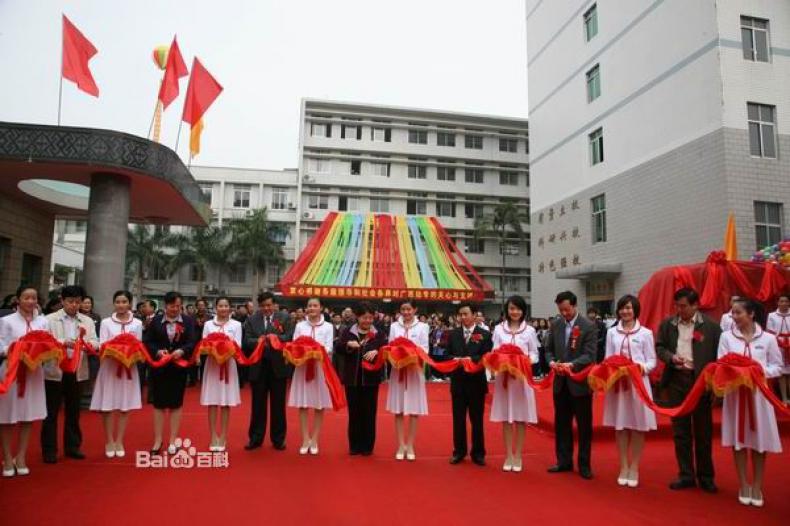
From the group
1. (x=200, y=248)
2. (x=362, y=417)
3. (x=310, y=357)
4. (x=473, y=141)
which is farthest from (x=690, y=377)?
(x=473, y=141)

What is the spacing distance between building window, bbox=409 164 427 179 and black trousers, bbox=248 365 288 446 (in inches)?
1115

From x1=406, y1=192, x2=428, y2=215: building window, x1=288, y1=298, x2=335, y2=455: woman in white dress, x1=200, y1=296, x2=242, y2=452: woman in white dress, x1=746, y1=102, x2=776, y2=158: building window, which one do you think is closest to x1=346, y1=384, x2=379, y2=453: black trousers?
x1=288, y1=298, x2=335, y2=455: woman in white dress

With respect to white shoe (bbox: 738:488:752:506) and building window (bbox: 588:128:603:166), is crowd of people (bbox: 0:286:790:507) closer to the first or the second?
white shoe (bbox: 738:488:752:506)

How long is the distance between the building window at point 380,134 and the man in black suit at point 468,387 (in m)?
28.7

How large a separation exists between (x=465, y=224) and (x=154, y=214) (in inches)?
935

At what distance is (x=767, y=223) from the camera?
11695 millimetres

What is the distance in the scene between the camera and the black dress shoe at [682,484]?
13.1ft

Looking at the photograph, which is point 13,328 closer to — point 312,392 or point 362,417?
point 312,392

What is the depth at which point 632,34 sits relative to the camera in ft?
49.9

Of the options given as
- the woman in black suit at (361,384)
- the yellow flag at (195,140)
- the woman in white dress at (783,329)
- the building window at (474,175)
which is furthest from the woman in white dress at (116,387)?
the building window at (474,175)

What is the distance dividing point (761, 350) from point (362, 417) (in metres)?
3.36

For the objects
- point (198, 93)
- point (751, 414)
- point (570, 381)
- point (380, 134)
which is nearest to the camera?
point (751, 414)

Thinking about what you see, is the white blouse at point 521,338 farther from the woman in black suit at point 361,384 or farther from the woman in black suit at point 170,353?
the woman in black suit at point 170,353

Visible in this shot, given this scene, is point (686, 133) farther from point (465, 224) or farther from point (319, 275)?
point (465, 224)
